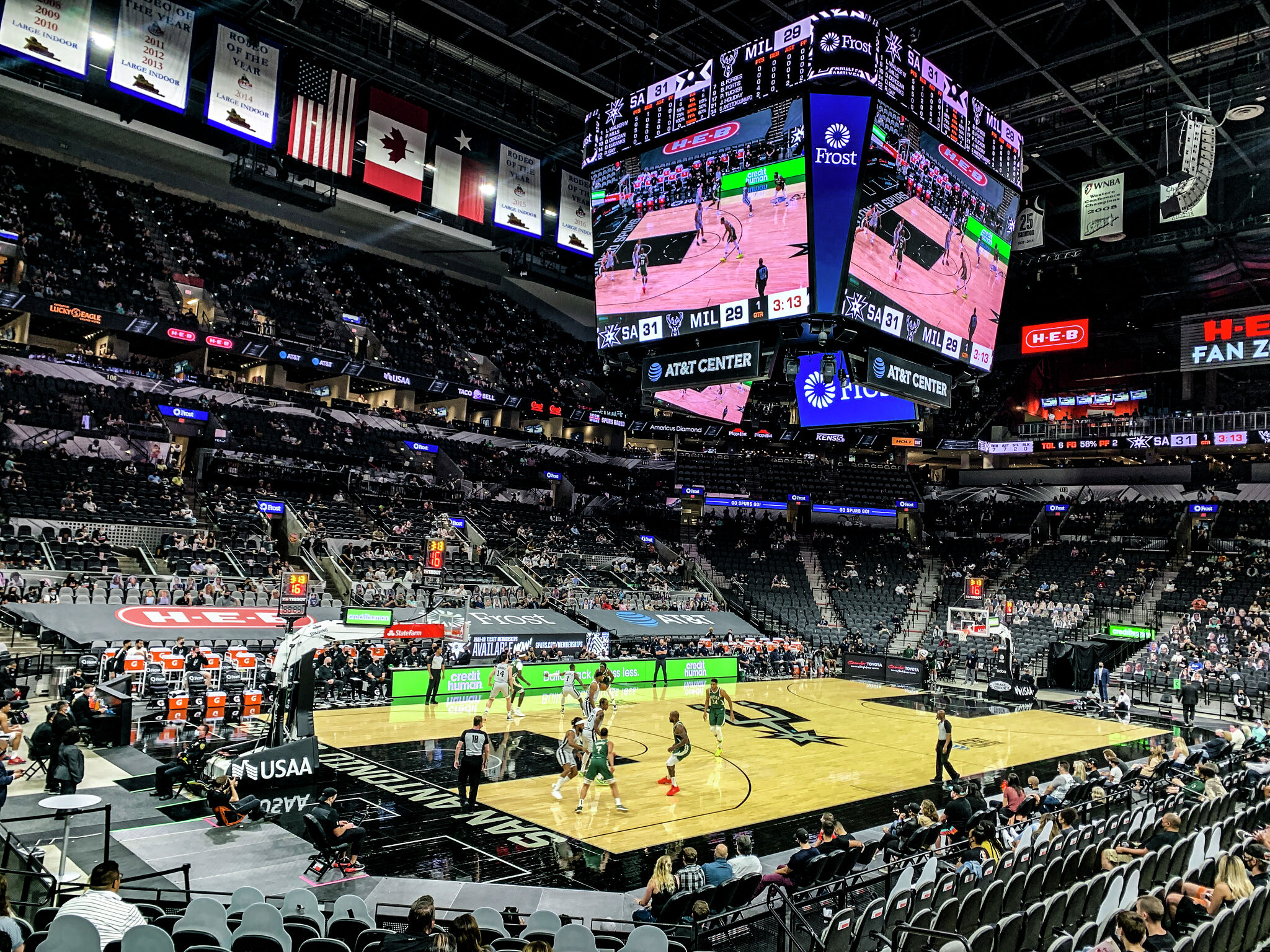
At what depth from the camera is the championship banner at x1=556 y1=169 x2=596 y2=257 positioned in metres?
25.8

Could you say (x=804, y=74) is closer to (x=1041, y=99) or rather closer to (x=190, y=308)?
(x=1041, y=99)

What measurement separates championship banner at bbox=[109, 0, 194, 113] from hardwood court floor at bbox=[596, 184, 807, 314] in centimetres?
1353

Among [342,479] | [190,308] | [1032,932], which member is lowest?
[1032,932]

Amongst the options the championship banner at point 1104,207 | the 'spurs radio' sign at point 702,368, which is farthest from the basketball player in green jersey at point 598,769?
the championship banner at point 1104,207

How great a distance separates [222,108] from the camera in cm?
2042

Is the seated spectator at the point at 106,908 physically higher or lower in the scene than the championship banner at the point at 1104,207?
lower

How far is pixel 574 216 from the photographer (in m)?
26.2

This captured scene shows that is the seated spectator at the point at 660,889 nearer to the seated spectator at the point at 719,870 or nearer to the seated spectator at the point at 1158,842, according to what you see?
the seated spectator at the point at 719,870

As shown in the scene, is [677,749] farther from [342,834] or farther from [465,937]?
[465,937]

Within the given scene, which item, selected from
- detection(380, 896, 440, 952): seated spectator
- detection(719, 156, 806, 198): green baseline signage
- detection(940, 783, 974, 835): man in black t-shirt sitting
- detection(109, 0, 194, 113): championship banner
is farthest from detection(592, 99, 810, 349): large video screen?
detection(109, 0, 194, 113): championship banner

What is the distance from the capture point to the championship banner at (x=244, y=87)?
20312mm

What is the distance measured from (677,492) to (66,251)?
3078 centimetres

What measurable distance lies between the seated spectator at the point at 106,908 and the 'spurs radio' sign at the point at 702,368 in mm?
8800

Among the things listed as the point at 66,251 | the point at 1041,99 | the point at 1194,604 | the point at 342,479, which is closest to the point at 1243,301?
the point at 1194,604
